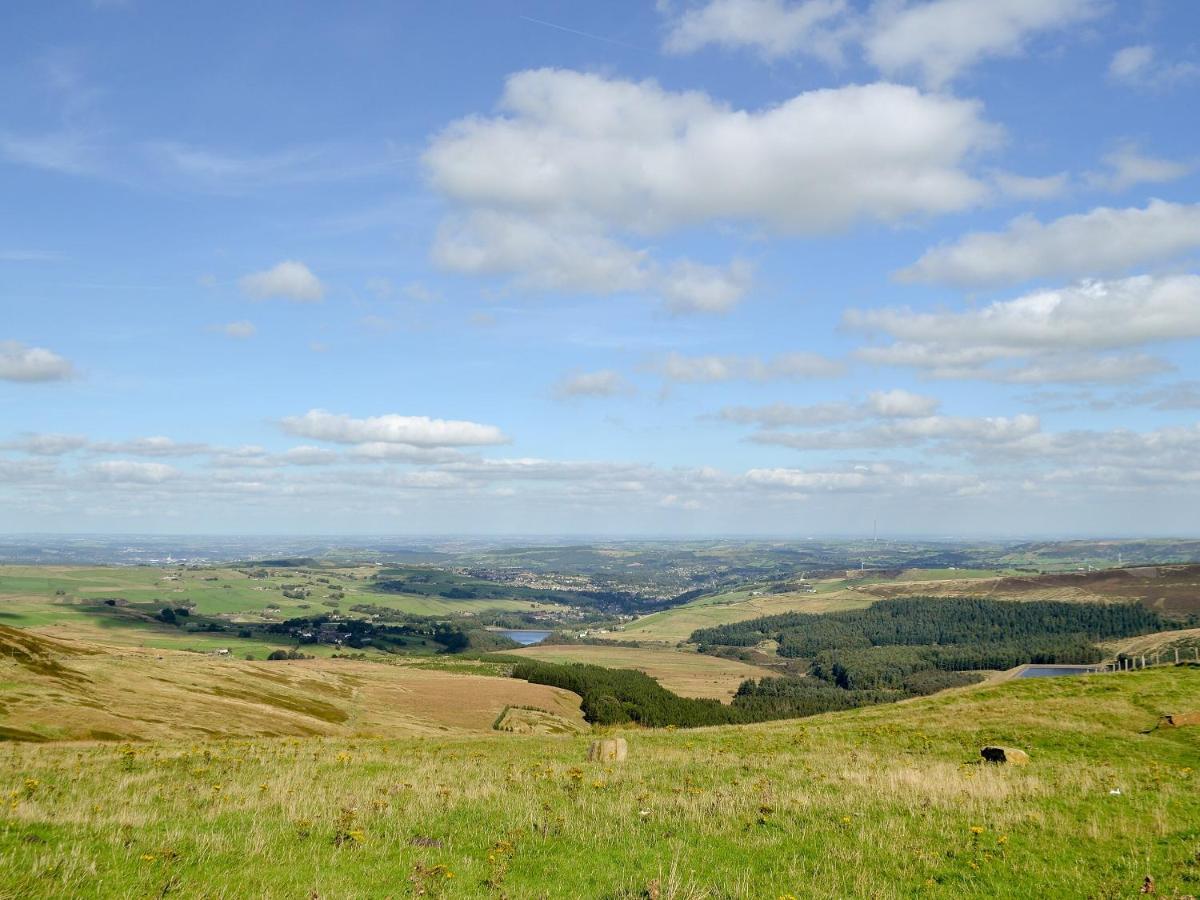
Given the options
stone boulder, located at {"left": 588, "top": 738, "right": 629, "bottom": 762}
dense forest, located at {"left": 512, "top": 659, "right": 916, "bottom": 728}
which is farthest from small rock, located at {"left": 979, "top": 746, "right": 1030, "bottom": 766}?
dense forest, located at {"left": 512, "top": 659, "right": 916, "bottom": 728}

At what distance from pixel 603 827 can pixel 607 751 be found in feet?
45.6

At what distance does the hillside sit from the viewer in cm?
4800

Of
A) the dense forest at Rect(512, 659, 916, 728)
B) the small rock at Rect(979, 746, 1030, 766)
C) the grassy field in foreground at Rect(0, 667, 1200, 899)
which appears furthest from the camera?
the dense forest at Rect(512, 659, 916, 728)

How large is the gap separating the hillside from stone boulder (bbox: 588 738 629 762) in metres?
31.8

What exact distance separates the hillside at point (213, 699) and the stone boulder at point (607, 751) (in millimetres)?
31845

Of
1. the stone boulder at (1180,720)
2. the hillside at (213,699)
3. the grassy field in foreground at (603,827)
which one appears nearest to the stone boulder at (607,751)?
the grassy field in foreground at (603,827)

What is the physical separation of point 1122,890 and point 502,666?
164 meters

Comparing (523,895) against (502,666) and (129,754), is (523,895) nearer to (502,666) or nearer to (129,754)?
(129,754)

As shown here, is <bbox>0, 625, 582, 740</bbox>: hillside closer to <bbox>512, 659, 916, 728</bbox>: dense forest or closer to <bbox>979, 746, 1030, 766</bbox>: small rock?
<bbox>512, 659, 916, 728</bbox>: dense forest

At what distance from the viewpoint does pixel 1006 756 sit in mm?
25219

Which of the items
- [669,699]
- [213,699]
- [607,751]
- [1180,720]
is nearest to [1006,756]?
[1180,720]

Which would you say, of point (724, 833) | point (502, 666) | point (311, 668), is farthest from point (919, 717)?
point (502, 666)

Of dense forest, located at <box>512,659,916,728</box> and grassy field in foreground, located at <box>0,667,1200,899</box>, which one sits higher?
grassy field in foreground, located at <box>0,667,1200,899</box>

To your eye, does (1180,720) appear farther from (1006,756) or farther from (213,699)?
(213,699)
